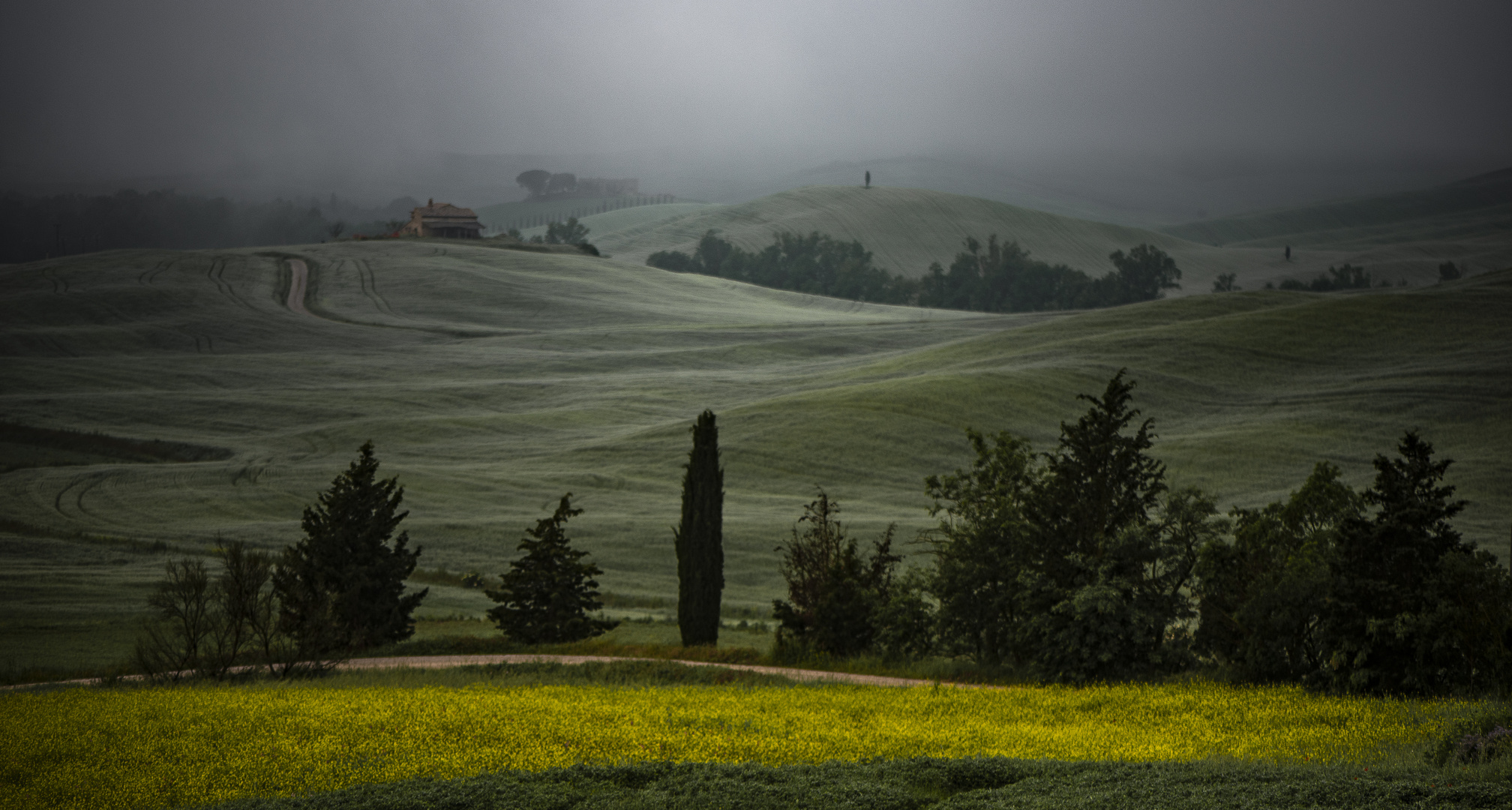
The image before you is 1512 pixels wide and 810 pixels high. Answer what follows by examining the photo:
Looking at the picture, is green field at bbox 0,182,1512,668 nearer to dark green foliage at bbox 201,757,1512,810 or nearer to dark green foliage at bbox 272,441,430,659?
dark green foliage at bbox 272,441,430,659

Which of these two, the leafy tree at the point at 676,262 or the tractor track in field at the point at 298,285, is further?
the leafy tree at the point at 676,262

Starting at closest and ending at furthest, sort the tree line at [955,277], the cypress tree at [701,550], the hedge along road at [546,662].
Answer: the hedge along road at [546,662] → the cypress tree at [701,550] → the tree line at [955,277]

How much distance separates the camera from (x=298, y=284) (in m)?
100

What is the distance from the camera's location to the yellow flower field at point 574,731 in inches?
344

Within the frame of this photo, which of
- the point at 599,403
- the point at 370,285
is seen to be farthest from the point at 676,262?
the point at 599,403

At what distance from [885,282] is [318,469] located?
11124 cm

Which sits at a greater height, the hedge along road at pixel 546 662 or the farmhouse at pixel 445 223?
the farmhouse at pixel 445 223

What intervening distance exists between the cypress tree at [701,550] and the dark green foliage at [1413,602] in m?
10.6

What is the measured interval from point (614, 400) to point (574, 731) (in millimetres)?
48842

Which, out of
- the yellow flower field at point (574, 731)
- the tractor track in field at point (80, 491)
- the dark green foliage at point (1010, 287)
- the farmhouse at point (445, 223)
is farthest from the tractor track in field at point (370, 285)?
the yellow flower field at point (574, 731)

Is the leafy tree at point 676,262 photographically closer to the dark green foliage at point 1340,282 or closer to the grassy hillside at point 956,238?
the grassy hillside at point 956,238

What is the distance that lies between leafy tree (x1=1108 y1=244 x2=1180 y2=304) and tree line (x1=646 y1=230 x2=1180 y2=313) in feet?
0.31

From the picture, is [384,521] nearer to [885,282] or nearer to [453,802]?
[453,802]

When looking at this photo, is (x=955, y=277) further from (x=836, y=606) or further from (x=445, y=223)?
(x=836, y=606)
